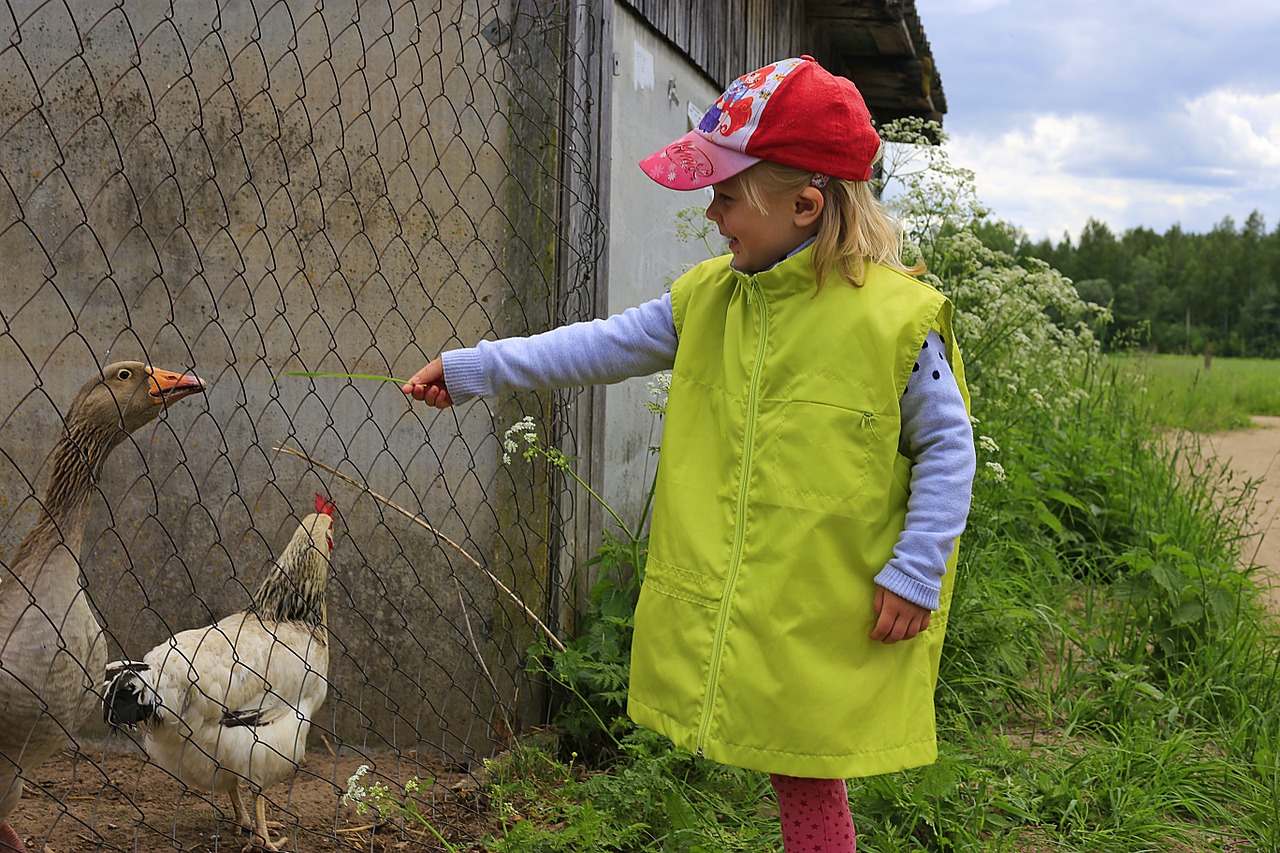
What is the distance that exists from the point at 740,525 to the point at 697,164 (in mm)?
706

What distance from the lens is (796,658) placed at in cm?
188

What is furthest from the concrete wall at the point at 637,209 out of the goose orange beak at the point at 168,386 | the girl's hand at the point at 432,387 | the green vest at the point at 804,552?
the green vest at the point at 804,552

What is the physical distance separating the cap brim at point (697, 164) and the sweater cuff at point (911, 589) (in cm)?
81

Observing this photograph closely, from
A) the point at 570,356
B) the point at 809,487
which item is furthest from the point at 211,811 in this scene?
the point at 809,487

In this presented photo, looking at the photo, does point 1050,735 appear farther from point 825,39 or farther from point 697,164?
point 825,39

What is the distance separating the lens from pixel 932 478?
188 centimetres

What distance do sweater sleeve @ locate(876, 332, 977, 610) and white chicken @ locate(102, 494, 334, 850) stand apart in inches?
77.4

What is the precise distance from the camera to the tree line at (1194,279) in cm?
5219

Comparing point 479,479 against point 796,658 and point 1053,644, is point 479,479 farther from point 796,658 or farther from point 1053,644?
point 1053,644

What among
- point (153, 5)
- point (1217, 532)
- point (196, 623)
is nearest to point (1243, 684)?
point (1217, 532)

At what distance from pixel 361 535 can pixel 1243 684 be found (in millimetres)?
3165

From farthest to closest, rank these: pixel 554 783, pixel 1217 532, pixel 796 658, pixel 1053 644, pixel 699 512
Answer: pixel 1217 532 → pixel 1053 644 → pixel 554 783 → pixel 699 512 → pixel 796 658

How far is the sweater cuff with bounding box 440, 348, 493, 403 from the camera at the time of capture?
2.10 meters

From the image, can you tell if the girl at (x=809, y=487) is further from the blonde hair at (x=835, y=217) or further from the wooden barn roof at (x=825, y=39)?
the wooden barn roof at (x=825, y=39)
